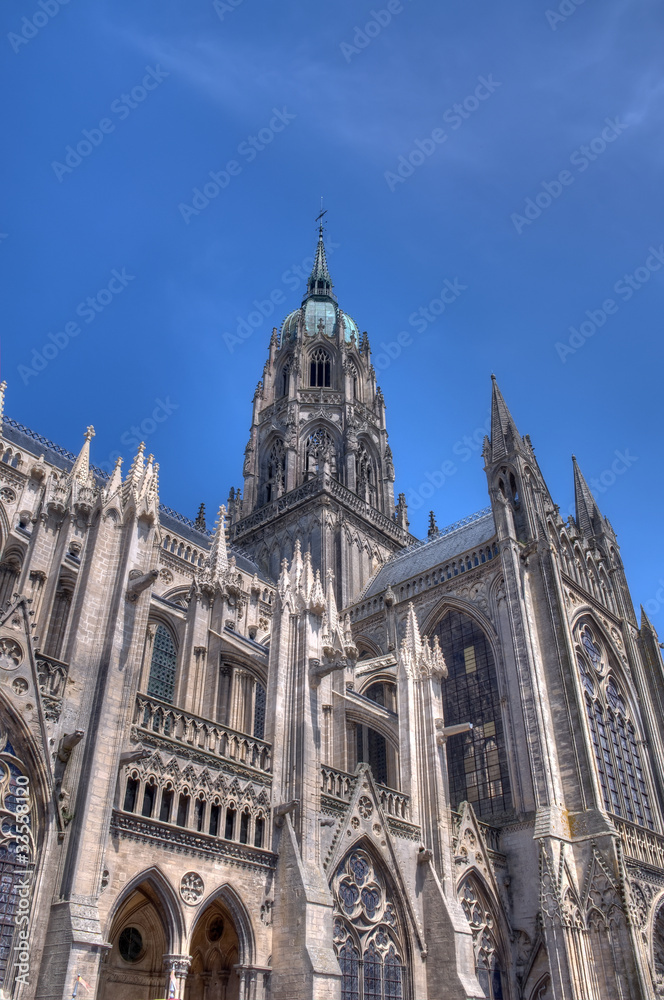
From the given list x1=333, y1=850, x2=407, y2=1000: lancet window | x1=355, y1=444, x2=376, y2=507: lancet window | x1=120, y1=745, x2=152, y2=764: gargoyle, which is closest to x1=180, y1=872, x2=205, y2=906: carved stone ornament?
x1=120, y1=745, x2=152, y2=764: gargoyle

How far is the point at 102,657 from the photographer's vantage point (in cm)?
1650

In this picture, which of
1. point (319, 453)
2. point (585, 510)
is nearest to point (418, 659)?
point (585, 510)

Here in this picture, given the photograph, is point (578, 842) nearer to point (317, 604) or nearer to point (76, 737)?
point (317, 604)

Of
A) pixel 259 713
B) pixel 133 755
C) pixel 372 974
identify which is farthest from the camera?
pixel 259 713

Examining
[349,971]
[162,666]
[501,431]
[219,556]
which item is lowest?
[349,971]

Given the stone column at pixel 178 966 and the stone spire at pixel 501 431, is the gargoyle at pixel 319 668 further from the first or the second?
the stone spire at pixel 501 431

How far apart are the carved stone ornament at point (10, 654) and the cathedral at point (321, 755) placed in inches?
3.0

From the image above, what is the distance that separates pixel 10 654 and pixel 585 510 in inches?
1322

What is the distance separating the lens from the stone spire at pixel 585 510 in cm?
4144

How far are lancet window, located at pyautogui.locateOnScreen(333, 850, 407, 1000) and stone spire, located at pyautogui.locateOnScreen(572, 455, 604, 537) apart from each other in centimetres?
2439

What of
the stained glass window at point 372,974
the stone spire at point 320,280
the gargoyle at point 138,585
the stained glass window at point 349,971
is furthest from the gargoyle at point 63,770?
the stone spire at point 320,280

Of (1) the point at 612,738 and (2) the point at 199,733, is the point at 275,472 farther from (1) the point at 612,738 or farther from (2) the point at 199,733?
(2) the point at 199,733

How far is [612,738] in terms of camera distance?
107 ft

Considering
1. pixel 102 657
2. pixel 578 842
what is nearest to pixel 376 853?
pixel 578 842
